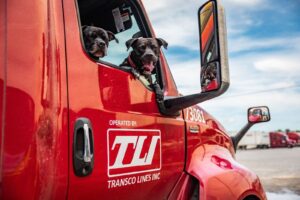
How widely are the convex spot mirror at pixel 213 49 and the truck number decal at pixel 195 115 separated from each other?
52cm

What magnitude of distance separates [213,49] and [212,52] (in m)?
0.02

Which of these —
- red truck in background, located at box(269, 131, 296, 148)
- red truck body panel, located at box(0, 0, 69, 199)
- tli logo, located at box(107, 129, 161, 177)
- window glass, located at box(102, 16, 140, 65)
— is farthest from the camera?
red truck in background, located at box(269, 131, 296, 148)

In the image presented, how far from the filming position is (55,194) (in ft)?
6.02

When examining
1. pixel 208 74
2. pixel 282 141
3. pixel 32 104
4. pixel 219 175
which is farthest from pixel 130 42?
pixel 282 141

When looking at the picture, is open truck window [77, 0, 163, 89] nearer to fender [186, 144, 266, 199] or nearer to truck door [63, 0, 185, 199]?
truck door [63, 0, 185, 199]

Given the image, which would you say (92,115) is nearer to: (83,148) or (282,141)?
(83,148)

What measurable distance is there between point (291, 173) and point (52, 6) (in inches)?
535

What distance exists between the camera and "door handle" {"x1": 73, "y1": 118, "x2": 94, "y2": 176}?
1944 millimetres

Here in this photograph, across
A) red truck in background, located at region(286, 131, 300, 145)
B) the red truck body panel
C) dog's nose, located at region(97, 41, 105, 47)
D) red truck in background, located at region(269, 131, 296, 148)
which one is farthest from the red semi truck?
red truck in background, located at region(286, 131, 300, 145)

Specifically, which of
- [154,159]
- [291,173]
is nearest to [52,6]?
[154,159]

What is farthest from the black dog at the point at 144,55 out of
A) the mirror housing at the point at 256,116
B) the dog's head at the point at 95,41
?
the mirror housing at the point at 256,116

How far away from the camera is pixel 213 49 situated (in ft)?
7.92

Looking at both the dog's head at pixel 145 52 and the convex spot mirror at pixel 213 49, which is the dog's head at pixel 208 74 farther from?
the dog's head at pixel 145 52

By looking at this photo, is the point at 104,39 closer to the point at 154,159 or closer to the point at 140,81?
the point at 140,81
